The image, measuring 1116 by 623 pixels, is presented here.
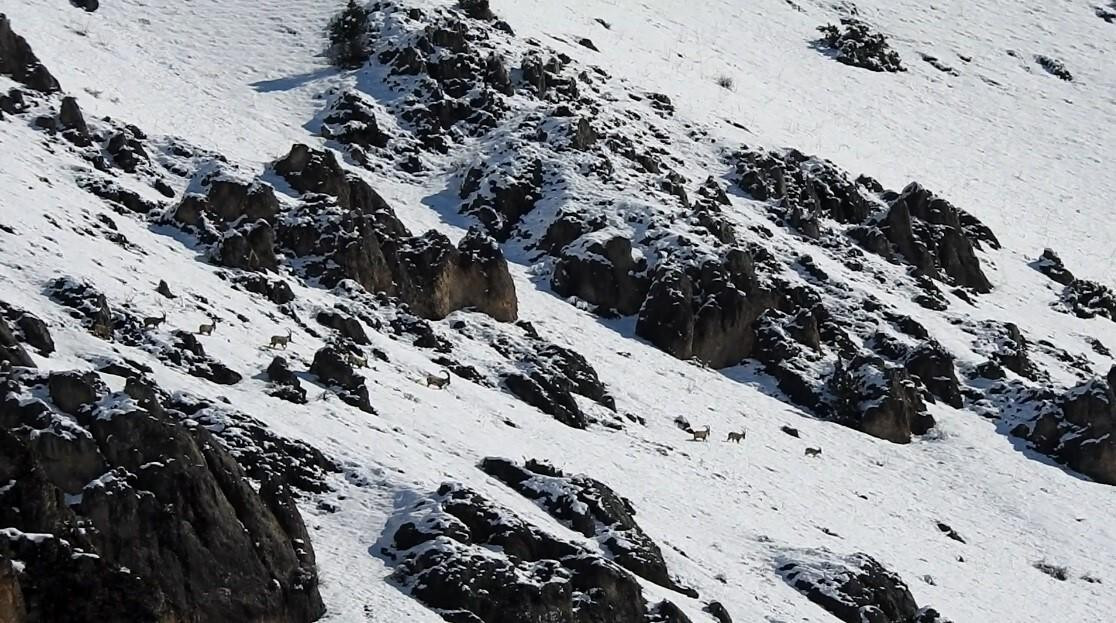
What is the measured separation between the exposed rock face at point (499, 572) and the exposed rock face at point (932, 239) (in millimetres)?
32618

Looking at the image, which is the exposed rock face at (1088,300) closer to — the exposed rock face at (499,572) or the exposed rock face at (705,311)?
the exposed rock face at (705,311)

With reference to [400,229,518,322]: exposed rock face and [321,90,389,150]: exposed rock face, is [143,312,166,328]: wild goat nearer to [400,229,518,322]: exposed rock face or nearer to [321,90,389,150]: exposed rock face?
[400,229,518,322]: exposed rock face

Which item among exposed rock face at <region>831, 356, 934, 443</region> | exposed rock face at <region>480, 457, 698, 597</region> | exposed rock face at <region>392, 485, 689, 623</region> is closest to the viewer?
exposed rock face at <region>392, 485, 689, 623</region>

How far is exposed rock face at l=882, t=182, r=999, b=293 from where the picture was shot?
2352 inches

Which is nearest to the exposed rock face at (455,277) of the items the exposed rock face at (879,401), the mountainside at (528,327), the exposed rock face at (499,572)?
the mountainside at (528,327)

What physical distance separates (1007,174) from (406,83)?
95.5 ft

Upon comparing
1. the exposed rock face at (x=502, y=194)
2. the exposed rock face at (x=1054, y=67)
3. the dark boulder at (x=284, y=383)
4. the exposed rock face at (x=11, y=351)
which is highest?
the exposed rock face at (x=11, y=351)

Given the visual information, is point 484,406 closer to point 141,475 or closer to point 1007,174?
point 141,475

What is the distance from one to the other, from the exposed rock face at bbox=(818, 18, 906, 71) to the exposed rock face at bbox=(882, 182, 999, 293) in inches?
A: 894

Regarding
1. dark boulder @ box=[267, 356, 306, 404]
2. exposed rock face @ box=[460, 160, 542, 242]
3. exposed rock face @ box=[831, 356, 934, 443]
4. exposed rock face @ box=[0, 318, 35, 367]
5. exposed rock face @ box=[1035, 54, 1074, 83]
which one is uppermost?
exposed rock face @ box=[0, 318, 35, 367]

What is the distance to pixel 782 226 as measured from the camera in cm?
5847

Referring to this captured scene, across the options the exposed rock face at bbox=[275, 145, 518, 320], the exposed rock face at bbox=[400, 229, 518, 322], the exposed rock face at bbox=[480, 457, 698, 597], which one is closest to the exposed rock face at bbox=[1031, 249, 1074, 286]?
the exposed rock face at bbox=[275, 145, 518, 320]

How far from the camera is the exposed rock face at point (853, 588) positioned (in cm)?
3481

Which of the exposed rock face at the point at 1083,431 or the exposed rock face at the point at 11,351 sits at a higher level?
the exposed rock face at the point at 11,351
